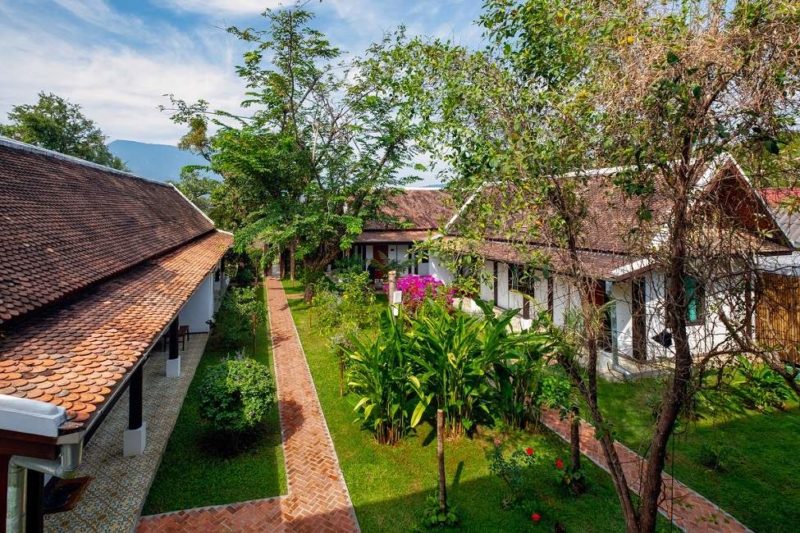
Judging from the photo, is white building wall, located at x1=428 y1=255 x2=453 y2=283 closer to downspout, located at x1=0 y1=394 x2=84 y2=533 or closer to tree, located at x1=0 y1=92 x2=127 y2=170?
downspout, located at x1=0 y1=394 x2=84 y2=533

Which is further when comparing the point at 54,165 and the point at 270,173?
the point at 270,173

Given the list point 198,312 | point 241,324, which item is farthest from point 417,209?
point 241,324

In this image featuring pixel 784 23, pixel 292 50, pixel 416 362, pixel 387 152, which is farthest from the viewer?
pixel 387 152

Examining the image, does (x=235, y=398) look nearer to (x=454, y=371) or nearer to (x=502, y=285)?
(x=454, y=371)

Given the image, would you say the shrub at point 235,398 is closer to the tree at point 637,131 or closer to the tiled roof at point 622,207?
→ the tiled roof at point 622,207

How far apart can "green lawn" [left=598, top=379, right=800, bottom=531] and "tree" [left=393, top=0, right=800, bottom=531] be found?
123 centimetres

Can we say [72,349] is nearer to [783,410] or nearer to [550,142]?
[550,142]

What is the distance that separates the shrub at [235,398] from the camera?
7281 millimetres

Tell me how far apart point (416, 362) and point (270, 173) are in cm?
1267

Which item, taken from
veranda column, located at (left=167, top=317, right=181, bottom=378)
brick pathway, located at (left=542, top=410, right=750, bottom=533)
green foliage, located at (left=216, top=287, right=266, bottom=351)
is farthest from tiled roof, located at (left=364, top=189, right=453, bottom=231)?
brick pathway, located at (left=542, top=410, right=750, bottom=533)

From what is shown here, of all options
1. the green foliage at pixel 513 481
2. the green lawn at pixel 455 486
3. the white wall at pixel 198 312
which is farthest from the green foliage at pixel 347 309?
the green foliage at pixel 513 481

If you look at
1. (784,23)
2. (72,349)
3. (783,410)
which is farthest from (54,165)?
(783,410)

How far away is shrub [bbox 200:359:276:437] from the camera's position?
287 inches

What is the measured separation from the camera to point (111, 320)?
6.14m
